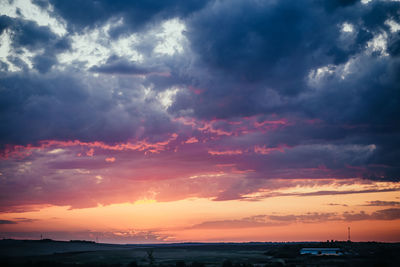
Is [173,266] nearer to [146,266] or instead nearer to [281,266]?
[146,266]

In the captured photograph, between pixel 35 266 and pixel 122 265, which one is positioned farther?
pixel 122 265

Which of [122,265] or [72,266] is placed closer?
[72,266]

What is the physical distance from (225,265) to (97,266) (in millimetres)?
29916

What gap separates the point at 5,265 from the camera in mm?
92188

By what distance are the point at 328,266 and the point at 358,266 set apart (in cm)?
717

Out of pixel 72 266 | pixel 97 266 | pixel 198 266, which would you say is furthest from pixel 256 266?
pixel 72 266

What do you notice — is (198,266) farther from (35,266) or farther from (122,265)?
(35,266)

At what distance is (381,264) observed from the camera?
91000 millimetres

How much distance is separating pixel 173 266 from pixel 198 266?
6.40 m

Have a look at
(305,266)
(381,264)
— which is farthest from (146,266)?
(381,264)

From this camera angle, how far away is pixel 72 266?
8925cm

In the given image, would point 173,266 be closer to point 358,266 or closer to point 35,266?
point 35,266

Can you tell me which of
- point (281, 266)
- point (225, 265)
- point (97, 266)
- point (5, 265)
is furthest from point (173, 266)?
point (5, 265)

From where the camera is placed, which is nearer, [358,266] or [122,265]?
[358,266]
